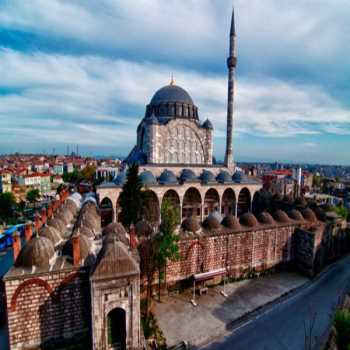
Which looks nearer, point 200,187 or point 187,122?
point 200,187

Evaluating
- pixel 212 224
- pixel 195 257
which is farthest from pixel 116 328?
pixel 212 224

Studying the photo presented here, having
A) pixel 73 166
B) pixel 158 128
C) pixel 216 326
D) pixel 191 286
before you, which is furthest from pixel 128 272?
pixel 73 166

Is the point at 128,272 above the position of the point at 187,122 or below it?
below

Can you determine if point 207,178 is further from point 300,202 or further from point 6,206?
point 6,206

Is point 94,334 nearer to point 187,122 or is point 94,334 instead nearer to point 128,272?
point 128,272

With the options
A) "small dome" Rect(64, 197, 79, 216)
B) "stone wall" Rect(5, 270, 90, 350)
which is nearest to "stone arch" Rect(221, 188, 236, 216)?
"small dome" Rect(64, 197, 79, 216)

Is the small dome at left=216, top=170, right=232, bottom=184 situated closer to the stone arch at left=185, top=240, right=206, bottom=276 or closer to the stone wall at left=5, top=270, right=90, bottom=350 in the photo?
the stone arch at left=185, top=240, right=206, bottom=276

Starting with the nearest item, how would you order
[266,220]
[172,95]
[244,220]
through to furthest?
[244,220]
[266,220]
[172,95]

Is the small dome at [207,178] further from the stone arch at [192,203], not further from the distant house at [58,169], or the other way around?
the distant house at [58,169]
